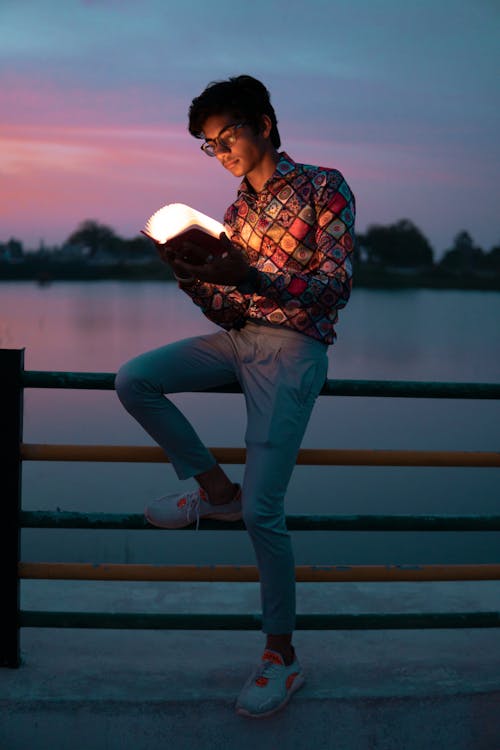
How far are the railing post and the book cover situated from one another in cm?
57

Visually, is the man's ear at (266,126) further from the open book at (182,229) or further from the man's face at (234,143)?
the open book at (182,229)

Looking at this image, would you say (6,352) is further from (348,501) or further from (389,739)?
(348,501)

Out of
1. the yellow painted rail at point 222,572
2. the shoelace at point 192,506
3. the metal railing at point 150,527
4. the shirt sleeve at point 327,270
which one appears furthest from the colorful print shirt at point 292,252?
the yellow painted rail at point 222,572

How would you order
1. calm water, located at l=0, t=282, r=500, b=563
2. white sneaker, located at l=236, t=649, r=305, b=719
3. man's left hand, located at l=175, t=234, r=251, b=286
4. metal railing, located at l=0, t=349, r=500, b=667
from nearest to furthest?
man's left hand, located at l=175, t=234, r=251, b=286 → white sneaker, located at l=236, t=649, r=305, b=719 → metal railing, located at l=0, t=349, r=500, b=667 → calm water, located at l=0, t=282, r=500, b=563

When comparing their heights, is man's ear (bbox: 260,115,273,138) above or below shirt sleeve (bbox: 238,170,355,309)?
above

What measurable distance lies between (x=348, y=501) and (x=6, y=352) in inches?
303

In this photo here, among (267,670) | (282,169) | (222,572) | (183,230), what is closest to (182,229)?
(183,230)

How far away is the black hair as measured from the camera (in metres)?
2.45

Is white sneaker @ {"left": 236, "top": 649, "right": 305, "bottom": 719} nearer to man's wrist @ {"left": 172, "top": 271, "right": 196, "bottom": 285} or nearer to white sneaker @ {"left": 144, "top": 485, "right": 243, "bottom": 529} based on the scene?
white sneaker @ {"left": 144, "top": 485, "right": 243, "bottom": 529}

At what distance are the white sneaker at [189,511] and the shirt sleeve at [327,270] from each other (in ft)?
2.08

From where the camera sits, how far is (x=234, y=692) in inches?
96.4

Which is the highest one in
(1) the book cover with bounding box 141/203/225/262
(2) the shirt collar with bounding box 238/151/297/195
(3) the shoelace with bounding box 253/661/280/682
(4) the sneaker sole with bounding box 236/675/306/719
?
(2) the shirt collar with bounding box 238/151/297/195

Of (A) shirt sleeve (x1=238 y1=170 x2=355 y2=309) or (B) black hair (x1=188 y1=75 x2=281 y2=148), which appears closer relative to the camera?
(A) shirt sleeve (x1=238 y1=170 x2=355 y2=309)

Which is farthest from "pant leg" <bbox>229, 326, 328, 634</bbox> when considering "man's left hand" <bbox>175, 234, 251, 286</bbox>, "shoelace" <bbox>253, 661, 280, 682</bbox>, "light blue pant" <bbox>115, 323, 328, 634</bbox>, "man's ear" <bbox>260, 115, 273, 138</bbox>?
"man's ear" <bbox>260, 115, 273, 138</bbox>
